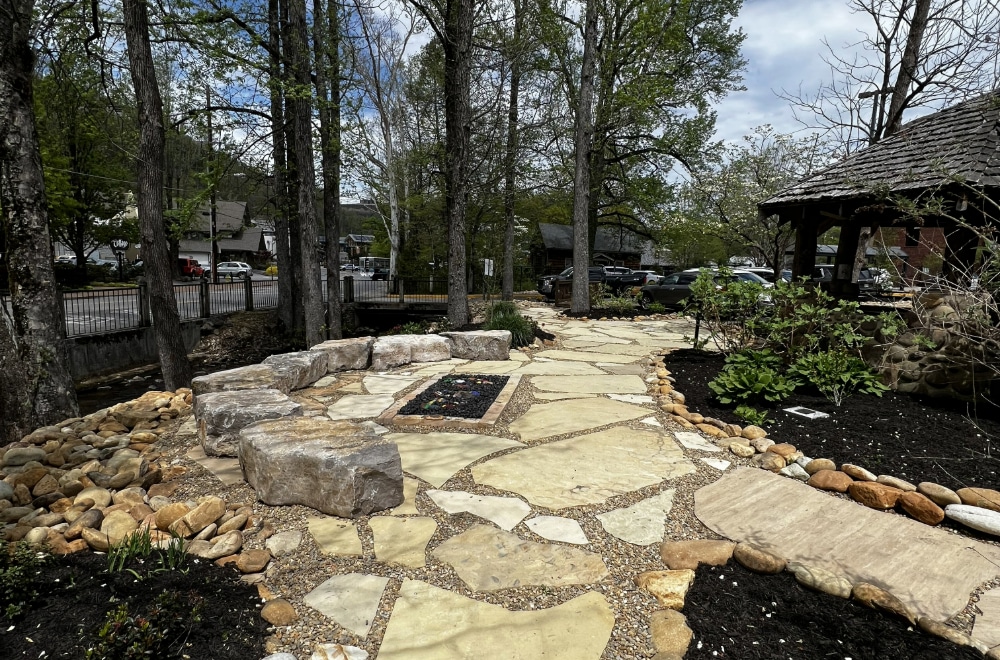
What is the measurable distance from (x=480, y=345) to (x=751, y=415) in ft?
12.6

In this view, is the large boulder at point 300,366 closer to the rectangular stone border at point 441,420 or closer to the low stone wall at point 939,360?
the rectangular stone border at point 441,420

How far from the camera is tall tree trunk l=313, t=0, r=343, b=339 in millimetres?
10031

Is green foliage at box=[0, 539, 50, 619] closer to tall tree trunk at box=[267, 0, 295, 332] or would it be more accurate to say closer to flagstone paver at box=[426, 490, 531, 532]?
flagstone paver at box=[426, 490, 531, 532]

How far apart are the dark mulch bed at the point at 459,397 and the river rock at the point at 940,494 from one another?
3006mm

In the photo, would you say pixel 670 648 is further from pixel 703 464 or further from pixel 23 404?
pixel 23 404

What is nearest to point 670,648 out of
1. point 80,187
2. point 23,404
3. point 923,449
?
point 923,449

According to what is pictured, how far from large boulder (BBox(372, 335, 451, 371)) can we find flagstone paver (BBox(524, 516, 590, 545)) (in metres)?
4.18

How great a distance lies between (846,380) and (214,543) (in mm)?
5206

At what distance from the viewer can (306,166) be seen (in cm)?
969

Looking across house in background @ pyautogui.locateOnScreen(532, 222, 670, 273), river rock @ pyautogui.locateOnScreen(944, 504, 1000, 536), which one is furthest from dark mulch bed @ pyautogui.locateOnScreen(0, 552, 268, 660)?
house in background @ pyautogui.locateOnScreen(532, 222, 670, 273)

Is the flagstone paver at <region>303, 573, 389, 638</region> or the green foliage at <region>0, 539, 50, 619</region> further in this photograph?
the flagstone paver at <region>303, 573, 389, 638</region>

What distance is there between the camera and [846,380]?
15.6ft

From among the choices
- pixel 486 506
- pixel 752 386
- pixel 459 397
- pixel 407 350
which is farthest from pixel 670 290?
pixel 486 506

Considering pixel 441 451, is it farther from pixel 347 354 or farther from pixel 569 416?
pixel 347 354
